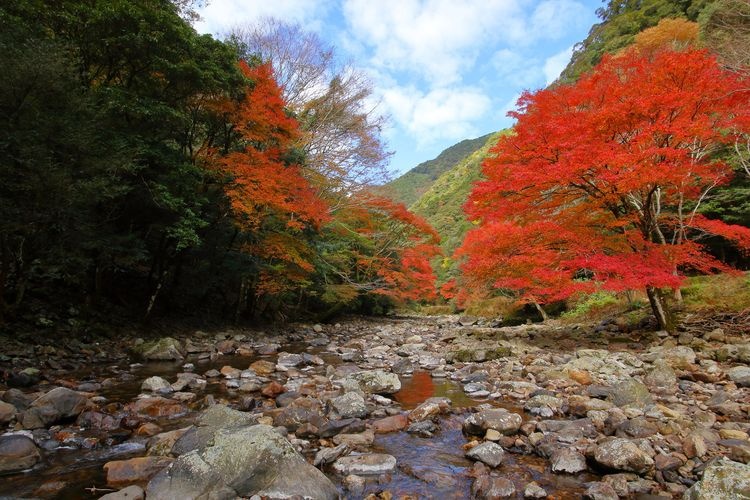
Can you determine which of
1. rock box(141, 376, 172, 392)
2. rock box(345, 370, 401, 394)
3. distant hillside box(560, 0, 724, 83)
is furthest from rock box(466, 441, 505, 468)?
distant hillside box(560, 0, 724, 83)

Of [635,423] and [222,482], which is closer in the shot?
[222,482]

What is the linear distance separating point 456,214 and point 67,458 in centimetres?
5424

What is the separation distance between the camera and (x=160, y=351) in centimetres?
972

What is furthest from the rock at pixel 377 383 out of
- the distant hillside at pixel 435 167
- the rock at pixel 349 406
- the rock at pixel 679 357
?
the distant hillside at pixel 435 167

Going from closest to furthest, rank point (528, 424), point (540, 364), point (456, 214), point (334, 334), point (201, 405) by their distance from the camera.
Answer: point (528, 424), point (201, 405), point (540, 364), point (334, 334), point (456, 214)

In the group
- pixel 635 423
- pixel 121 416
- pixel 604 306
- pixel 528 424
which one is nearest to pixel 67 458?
pixel 121 416

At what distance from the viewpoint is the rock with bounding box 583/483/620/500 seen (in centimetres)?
352

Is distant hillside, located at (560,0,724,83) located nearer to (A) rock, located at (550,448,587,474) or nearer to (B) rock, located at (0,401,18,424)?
(A) rock, located at (550,448,587,474)

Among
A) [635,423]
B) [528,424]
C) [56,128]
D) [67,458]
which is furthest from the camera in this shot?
[56,128]

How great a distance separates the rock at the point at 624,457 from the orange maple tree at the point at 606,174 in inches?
220

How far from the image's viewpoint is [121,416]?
540 cm

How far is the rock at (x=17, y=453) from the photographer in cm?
385

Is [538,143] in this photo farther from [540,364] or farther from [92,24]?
[92,24]

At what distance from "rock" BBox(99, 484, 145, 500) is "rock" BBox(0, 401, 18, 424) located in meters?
2.53
